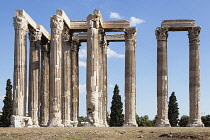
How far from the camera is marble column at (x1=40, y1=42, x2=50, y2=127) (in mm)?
61656

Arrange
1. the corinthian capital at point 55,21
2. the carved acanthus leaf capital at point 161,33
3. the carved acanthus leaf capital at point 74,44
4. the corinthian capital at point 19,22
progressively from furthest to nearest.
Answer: the carved acanthus leaf capital at point 74,44
the carved acanthus leaf capital at point 161,33
the corinthian capital at point 55,21
the corinthian capital at point 19,22

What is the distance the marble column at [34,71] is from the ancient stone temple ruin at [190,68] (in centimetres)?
1591

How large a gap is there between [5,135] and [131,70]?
24.1m

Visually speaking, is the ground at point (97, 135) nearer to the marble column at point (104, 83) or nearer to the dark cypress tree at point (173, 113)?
the marble column at point (104, 83)

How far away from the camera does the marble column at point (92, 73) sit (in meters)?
51.7

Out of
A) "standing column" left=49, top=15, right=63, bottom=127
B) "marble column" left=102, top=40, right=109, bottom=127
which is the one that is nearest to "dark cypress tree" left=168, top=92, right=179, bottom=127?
"marble column" left=102, top=40, right=109, bottom=127

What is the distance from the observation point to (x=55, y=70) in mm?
51719

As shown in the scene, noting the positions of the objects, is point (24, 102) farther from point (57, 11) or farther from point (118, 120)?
point (118, 120)

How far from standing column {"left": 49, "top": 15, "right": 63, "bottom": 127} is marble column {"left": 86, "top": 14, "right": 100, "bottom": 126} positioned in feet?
11.2

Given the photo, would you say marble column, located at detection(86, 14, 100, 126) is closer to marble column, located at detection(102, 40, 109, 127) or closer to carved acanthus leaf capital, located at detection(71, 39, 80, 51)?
marble column, located at detection(102, 40, 109, 127)

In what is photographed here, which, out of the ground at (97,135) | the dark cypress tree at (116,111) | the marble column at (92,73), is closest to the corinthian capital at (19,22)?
the marble column at (92,73)

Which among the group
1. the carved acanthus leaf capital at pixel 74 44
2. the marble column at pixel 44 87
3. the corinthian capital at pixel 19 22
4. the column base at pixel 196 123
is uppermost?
the corinthian capital at pixel 19 22

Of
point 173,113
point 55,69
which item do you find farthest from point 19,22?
point 173,113

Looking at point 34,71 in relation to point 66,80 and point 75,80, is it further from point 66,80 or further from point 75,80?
point 75,80
